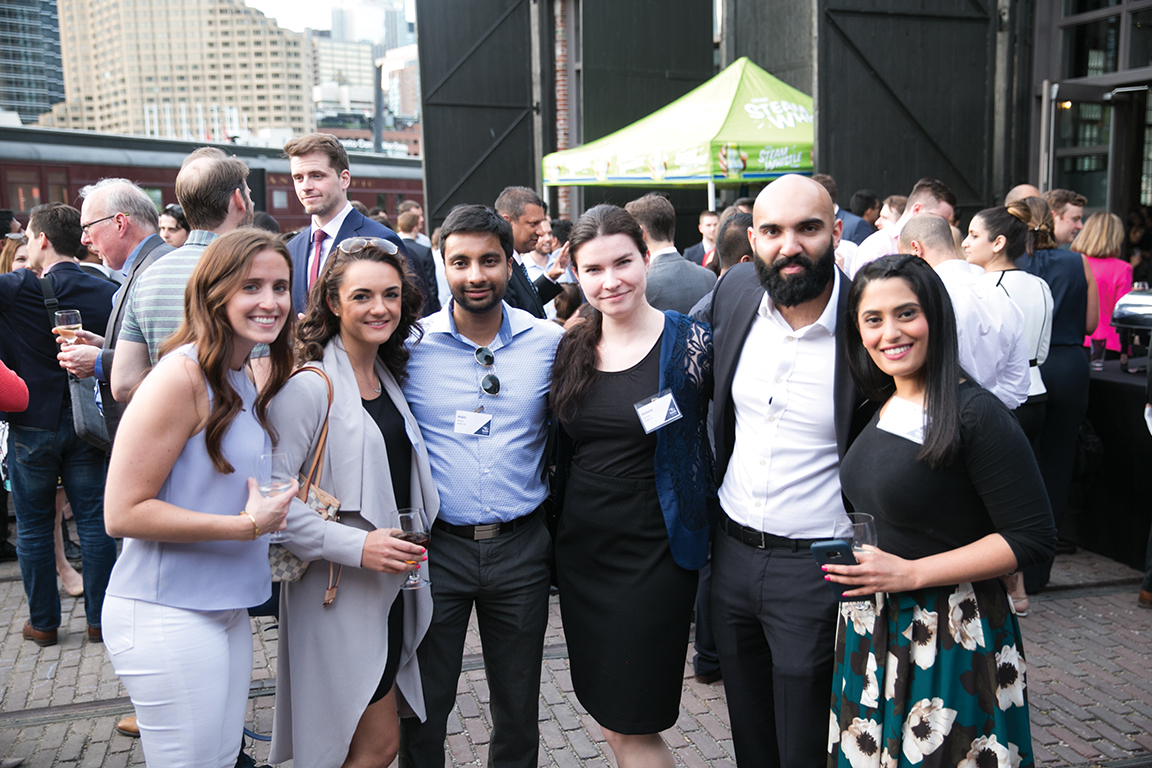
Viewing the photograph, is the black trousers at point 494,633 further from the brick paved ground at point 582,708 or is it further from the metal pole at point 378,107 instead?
the metal pole at point 378,107

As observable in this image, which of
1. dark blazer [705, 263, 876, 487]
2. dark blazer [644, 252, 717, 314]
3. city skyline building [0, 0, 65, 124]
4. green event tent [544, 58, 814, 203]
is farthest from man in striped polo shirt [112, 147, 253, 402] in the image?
city skyline building [0, 0, 65, 124]

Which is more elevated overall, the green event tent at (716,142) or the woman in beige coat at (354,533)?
the green event tent at (716,142)

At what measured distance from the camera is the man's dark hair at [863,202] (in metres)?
8.10

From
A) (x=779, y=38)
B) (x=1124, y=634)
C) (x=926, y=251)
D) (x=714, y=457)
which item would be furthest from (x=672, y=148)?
(x=714, y=457)

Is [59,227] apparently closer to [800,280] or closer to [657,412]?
[657,412]

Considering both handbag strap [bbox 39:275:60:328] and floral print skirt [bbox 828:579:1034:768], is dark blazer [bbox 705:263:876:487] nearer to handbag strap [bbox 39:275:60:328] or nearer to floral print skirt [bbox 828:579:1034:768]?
floral print skirt [bbox 828:579:1034:768]

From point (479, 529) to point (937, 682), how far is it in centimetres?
131

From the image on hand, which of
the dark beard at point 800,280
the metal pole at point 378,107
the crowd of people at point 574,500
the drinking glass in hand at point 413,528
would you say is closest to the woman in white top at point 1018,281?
the crowd of people at point 574,500

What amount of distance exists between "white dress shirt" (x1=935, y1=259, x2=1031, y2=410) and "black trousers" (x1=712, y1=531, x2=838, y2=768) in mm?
2084

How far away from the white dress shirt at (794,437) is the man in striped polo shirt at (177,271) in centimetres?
193

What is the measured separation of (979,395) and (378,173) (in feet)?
71.7

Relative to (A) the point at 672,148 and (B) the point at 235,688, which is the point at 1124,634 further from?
(A) the point at 672,148

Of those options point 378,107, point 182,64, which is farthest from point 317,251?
point 182,64

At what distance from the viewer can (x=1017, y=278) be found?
4777 millimetres
